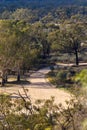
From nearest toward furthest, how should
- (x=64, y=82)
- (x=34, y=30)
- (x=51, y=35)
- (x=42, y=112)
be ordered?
(x=42, y=112), (x=64, y=82), (x=51, y=35), (x=34, y=30)

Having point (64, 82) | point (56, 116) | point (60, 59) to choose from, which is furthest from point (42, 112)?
point (60, 59)

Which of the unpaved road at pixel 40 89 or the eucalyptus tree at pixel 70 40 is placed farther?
the eucalyptus tree at pixel 70 40

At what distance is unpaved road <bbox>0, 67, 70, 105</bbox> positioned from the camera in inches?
1199

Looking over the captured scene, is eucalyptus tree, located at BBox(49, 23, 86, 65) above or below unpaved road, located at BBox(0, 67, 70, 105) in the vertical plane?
above

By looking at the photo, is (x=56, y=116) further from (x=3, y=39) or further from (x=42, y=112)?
(x=3, y=39)

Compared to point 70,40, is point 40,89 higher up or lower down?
lower down

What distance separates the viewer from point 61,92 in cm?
3225

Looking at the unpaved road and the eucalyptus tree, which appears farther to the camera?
the eucalyptus tree

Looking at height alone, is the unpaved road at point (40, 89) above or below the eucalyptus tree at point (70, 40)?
below

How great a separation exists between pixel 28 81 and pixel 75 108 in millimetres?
22531

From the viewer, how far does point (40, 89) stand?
3459 centimetres

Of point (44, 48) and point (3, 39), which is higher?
point (3, 39)

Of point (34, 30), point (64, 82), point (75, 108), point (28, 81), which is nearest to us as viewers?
point (75, 108)

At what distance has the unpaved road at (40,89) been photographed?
3045 cm
